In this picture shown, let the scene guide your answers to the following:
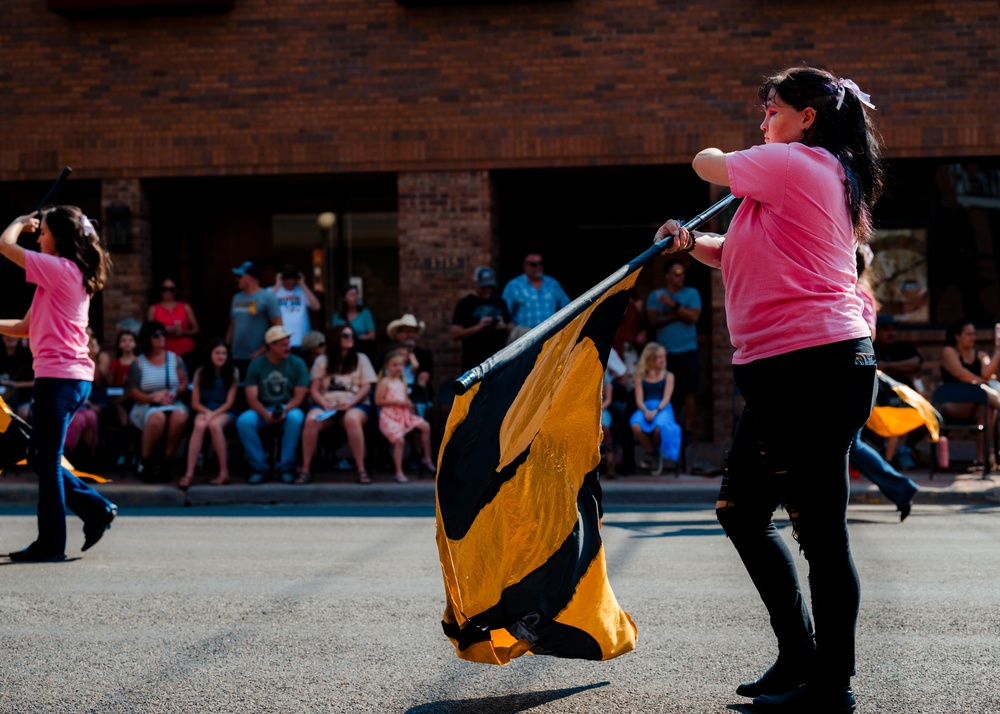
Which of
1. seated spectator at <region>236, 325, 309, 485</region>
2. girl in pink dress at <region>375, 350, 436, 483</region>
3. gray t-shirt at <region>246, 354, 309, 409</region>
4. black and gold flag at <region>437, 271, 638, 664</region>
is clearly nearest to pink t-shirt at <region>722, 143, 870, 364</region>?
black and gold flag at <region>437, 271, 638, 664</region>

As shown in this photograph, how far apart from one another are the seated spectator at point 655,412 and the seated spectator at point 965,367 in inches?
109

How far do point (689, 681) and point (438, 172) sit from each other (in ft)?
36.6

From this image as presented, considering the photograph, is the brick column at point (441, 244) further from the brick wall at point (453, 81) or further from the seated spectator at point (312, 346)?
the seated spectator at point (312, 346)

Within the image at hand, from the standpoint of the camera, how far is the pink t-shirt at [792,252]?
380 centimetres

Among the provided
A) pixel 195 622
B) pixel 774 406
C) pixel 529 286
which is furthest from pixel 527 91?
pixel 774 406

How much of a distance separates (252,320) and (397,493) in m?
3.53

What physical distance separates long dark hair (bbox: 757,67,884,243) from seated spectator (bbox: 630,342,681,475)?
813 centimetres

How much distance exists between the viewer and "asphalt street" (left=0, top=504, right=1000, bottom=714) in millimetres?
4215

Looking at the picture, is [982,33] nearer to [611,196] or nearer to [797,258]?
[611,196]

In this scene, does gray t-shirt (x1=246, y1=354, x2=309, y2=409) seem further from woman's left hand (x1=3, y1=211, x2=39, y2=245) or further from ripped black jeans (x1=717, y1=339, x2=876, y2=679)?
ripped black jeans (x1=717, y1=339, x2=876, y2=679)

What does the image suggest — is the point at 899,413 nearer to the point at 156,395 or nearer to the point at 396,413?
the point at 396,413

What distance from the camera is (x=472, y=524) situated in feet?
12.6

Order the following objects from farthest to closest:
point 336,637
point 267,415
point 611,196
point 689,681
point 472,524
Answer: point 611,196 < point 267,415 < point 336,637 < point 689,681 < point 472,524

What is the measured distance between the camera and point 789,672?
13.3ft
